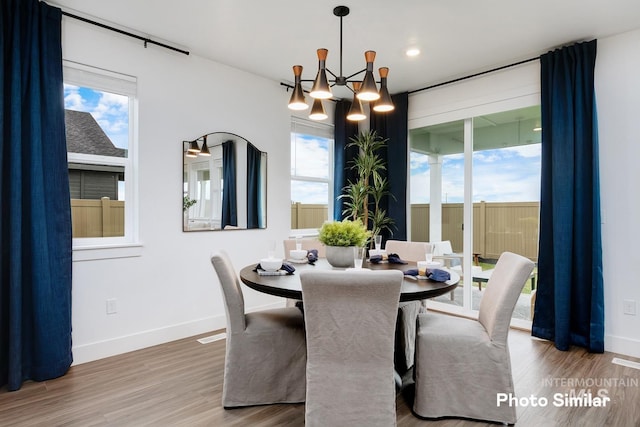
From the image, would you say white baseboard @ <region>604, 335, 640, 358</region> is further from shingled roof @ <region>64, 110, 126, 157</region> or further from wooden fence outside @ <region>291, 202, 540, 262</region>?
shingled roof @ <region>64, 110, 126, 157</region>

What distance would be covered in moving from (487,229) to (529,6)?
85.4 inches

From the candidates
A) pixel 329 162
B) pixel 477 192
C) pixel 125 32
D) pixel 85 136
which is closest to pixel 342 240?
pixel 85 136

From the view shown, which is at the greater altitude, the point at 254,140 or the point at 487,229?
the point at 254,140

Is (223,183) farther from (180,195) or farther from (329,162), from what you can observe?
(329,162)

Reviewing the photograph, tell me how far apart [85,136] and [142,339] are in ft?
5.64

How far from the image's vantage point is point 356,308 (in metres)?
1.78

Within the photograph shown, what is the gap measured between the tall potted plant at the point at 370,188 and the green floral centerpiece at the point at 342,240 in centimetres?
207

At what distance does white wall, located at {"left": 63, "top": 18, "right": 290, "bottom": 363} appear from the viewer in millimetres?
2947

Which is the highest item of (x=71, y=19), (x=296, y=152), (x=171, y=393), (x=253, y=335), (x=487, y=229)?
(x=71, y=19)

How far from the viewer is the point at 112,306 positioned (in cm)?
305

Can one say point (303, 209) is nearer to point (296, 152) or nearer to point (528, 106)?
point (296, 152)

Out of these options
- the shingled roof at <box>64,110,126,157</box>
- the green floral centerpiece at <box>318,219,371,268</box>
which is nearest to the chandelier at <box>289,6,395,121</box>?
the green floral centerpiece at <box>318,219,371,268</box>

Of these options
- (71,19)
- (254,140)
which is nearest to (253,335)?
(254,140)

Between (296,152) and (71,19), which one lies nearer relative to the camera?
(71,19)
